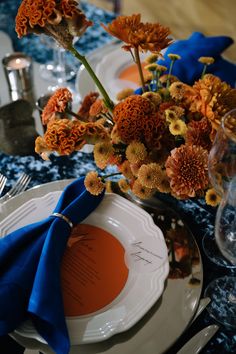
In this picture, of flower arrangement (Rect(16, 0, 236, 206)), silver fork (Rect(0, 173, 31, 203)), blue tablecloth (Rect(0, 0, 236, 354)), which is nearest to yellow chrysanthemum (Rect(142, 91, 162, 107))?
flower arrangement (Rect(16, 0, 236, 206))

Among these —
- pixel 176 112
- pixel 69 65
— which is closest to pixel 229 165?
pixel 176 112

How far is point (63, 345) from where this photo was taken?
60 cm

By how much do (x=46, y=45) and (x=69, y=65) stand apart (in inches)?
4.3

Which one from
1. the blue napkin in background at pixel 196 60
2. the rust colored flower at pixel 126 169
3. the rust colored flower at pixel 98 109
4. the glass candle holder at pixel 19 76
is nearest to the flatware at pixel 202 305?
the rust colored flower at pixel 126 169

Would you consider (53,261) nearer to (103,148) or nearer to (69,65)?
(103,148)

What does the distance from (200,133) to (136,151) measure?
0.10m

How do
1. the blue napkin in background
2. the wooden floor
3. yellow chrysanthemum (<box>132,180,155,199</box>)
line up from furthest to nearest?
1. the wooden floor
2. the blue napkin in background
3. yellow chrysanthemum (<box>132,180,155,199</box>)

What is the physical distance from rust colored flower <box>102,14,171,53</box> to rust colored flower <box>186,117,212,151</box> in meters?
0.12

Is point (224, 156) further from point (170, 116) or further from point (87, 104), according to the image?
point (87, 104)

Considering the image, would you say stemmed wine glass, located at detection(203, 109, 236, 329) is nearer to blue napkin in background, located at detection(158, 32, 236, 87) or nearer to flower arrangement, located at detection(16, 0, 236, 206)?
flower arrangement, located at detection(16, 0, 236, 206)

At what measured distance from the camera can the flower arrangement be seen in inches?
25.6

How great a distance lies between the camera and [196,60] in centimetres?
106

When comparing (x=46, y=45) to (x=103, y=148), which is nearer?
(x=103, y=148)

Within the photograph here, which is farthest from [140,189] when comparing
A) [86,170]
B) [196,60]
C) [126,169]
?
[196,60]
